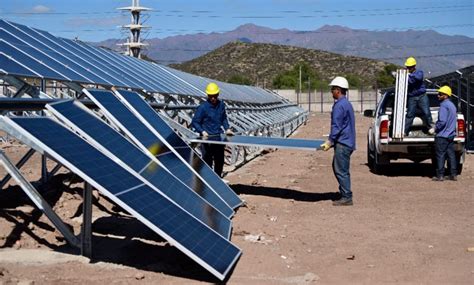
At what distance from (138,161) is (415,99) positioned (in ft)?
26.2

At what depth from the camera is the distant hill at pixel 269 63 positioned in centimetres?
11662

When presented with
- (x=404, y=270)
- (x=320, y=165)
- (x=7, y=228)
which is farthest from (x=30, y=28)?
(x=404, y=270)

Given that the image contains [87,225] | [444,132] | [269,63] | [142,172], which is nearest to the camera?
[87,225]

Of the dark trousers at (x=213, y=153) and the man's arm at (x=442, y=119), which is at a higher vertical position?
the man's arm at (x=442, y=119)

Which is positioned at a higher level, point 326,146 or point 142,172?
point 142,172

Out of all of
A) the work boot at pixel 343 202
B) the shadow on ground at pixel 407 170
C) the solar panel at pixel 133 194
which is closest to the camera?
the solar panel at pixel 133 194

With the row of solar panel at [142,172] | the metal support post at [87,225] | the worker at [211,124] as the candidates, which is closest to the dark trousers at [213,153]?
the worker at [211,124]

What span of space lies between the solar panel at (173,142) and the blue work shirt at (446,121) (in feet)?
17.3

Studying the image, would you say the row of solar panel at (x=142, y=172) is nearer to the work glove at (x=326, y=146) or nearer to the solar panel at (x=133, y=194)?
the solar panel at (x=133, y=194)

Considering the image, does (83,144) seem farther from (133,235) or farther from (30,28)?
(30,28)

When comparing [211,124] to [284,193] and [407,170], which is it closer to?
[284,193]

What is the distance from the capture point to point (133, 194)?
685cm

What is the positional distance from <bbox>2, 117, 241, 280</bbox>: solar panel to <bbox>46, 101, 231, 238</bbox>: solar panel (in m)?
0.25

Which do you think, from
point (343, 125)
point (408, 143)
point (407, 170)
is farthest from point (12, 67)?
point (407, 170)
